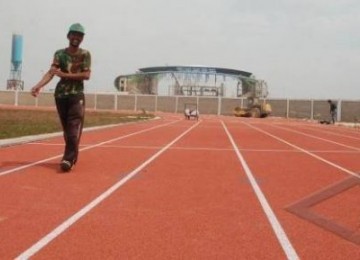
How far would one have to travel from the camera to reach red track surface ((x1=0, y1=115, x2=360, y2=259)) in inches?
189

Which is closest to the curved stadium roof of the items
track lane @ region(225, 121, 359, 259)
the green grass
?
the green grass

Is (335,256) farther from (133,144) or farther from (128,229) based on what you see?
(133,144)

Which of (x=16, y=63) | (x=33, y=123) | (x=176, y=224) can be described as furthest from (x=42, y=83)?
(x=16, y=63)

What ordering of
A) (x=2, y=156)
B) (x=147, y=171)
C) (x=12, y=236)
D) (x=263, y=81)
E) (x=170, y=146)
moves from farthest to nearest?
(x=263, y=81) → (x=170, y=146) → (x=2, y=156) → (x=147, y=171) → (x=12, y=236)

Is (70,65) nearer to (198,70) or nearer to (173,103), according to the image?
(173,103)

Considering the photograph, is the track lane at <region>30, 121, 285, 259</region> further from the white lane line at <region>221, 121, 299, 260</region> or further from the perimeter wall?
the perimeter wall

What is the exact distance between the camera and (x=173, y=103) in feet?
292

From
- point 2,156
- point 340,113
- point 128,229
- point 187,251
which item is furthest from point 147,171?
point 340,113

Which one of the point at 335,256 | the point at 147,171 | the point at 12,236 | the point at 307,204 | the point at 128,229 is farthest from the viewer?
the point at 147,171

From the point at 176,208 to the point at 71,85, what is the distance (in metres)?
3.46

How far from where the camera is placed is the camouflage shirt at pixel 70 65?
29.7ft

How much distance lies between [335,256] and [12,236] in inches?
101

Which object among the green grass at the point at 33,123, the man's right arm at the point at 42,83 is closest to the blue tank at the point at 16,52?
the green grass at the point at 33,123

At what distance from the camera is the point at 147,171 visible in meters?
9.41
